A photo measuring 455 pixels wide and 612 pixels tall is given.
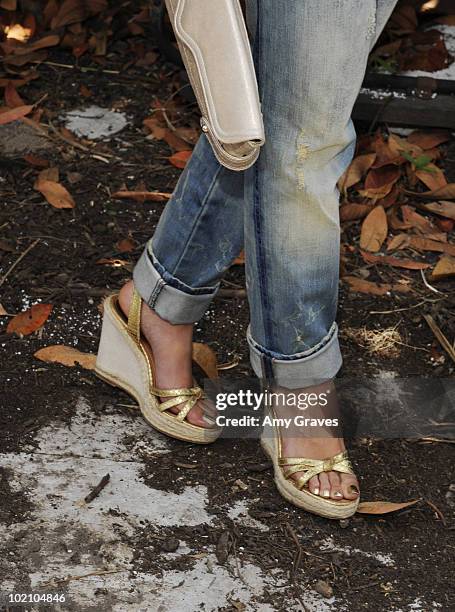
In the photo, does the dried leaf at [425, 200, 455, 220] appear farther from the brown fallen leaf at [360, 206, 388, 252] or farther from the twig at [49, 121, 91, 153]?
the twig at [49, 121, 91, 153]

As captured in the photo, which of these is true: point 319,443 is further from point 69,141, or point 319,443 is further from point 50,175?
point 69,141

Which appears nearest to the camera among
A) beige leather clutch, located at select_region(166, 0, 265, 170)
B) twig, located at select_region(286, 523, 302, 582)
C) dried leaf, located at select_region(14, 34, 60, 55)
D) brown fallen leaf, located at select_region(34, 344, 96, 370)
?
beige leather clutch, located at select_region(166, 0, 265, 170)

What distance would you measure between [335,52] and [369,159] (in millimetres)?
1484

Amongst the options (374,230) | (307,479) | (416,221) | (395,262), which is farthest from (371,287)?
(307,479)

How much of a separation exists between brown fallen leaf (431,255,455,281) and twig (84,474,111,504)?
3.65ft

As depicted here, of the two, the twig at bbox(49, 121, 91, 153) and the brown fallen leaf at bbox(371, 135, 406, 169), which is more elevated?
the twig at bbox(49, 121, 91, 153)

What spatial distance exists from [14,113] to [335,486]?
5.69 feet

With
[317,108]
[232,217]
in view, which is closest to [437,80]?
[232,217]

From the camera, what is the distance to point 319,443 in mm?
2104

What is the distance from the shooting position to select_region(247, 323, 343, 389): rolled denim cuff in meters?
2.01

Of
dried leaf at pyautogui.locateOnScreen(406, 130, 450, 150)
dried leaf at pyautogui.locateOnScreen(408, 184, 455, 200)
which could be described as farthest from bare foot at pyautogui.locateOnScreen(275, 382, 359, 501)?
dried leaf at pyautogui.locateOnScreen(406, 130, 450, 150)

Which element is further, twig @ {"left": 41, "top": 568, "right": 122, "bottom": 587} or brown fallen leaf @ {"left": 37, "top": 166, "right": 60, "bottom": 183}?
brown fallen leaf @ {"left": 37, "top": 166, "right": 60, "bottom": 183}

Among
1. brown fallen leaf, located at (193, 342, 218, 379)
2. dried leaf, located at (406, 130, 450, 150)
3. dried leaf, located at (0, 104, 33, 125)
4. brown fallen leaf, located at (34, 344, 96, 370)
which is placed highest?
dried leaf, located at (0, 104, 33, 125)

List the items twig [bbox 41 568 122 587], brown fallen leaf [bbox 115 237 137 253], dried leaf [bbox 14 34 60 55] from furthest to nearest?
dried leaf [bbox 14 34 60 55]
brown fallen leaf [bbox 115 237 137 253]
twig [bbox 41 568 122 587]
